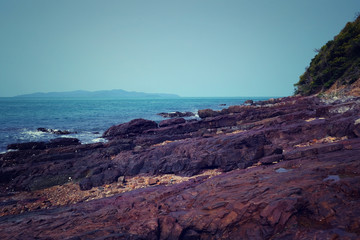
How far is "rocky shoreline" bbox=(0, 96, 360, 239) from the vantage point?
4320 mm

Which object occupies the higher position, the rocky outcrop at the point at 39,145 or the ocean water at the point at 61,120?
the rocky outcrop at the point at 39,145

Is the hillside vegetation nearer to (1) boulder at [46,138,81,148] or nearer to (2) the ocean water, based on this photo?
(2) the ocean water

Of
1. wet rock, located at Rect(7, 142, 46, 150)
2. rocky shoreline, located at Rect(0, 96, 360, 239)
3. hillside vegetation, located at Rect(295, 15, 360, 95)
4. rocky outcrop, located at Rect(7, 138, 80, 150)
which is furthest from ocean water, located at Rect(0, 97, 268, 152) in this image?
hillside vegetation, located at Rect(295, 15, 360, 95)

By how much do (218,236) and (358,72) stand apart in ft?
103

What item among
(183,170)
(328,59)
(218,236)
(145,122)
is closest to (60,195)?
(183,170)

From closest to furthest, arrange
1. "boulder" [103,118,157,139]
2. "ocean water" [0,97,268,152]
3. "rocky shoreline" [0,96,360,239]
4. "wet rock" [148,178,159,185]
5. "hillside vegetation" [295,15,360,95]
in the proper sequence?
"rocky shoreline" [0,96,360,239] < "wet rock" [148,178,159,185] < "boulder" [103,118,157,139] < "ocean water" [0,97,268,152] < "hillside vegetation" [295,15,360,95]

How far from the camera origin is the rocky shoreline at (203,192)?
4320mm

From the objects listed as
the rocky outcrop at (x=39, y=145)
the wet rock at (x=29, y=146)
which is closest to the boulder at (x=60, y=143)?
the rocky outcrop at (x=39, y=145)

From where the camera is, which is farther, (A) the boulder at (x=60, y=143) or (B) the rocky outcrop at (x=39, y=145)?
(A) the boulder at (x=60, y=143)

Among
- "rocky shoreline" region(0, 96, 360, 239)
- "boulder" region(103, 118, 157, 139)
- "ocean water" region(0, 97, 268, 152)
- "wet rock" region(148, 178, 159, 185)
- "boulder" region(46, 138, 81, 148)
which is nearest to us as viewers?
"rocky shoreline" region(0, 96, 360, 239)

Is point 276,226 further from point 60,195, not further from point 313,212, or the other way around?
point 60,195

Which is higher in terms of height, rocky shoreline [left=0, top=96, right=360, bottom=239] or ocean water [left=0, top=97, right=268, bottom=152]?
rocky shoreline [left=0, top=96, right=360, bottom=239]

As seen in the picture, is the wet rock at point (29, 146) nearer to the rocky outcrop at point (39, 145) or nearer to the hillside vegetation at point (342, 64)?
the rocky outcrop at point (39, 145)

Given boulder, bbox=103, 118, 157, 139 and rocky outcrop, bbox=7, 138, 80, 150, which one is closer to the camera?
rocky outcrop, bbox=7, 138, 80, 150
